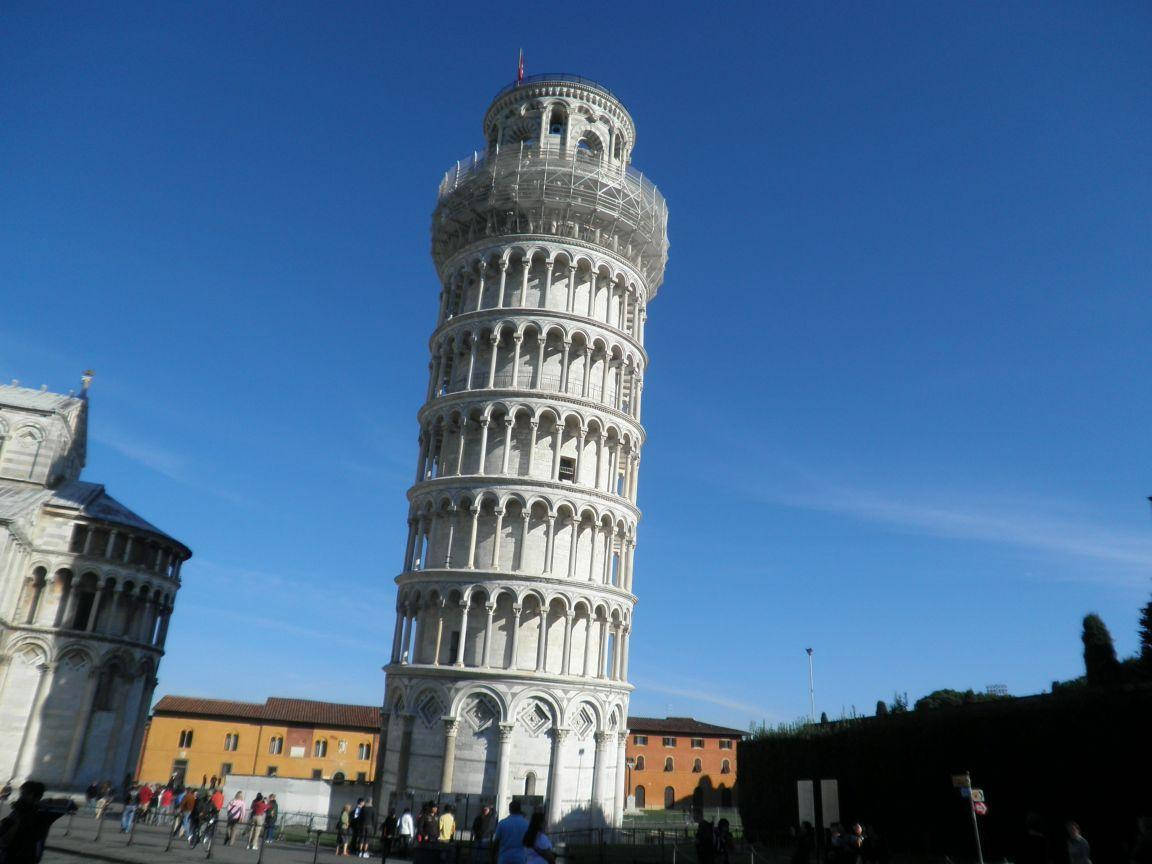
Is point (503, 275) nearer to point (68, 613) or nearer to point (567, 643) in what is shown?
point (567, 643)

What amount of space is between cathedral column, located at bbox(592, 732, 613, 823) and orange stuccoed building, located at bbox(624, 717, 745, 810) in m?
44.0

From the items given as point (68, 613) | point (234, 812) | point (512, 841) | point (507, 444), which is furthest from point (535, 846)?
point (68, 613)

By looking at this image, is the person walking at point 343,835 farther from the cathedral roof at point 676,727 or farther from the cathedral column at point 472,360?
the cathedral roof at point 676,727

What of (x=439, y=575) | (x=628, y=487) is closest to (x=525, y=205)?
(x=628, y=487)

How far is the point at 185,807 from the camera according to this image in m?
27.6

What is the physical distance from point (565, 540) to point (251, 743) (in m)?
49.7

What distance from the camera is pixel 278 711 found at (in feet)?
245

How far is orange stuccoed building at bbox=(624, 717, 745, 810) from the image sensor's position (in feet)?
254

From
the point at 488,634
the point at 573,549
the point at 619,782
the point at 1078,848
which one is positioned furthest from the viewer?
the point at 619,782

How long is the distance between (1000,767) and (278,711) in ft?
212

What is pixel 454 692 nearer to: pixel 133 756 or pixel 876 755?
pixel 876 755

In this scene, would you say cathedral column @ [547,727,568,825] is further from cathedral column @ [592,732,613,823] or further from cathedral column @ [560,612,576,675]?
cathedral column @ [560,612,576,675]

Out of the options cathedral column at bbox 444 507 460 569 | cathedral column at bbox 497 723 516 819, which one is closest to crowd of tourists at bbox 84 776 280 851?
cathedral column at bbox 497 723 516 819

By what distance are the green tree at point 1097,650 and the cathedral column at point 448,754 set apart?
24.8 metres
